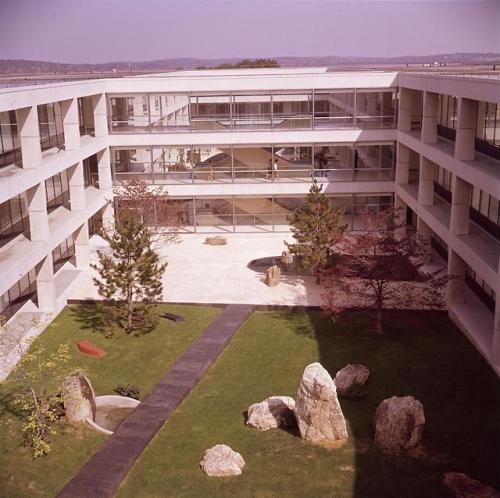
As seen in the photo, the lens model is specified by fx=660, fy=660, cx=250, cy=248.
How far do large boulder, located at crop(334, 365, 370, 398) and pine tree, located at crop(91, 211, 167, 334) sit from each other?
9886 mm

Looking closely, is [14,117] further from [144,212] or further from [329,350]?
[329,350]

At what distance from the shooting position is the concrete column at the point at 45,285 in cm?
3331

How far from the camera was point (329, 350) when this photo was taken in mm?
28953

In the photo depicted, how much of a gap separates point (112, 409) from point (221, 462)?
6.43 metres

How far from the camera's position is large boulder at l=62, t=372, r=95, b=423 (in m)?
23.3

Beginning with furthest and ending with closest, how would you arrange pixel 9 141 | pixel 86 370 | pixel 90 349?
pixel 9 141
pixel 90 349
pixel 86 370

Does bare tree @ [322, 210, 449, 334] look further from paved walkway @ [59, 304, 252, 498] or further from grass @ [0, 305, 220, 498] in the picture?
grass @ [0, 305, 220, 498]

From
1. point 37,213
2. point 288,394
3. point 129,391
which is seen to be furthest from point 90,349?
point 288,394

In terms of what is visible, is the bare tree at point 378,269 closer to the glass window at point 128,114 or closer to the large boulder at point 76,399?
the large boulder at point 76,399

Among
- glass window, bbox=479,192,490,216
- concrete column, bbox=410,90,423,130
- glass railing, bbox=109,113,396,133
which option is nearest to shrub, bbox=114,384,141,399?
glass window, bbox=479,192,490,216

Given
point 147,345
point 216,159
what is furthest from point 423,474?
point 216,159

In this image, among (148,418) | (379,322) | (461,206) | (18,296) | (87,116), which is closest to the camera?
(148,418)

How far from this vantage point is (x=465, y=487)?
1914 centimetres

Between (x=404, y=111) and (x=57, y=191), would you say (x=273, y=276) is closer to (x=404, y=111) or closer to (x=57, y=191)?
(x=57, y=191)
